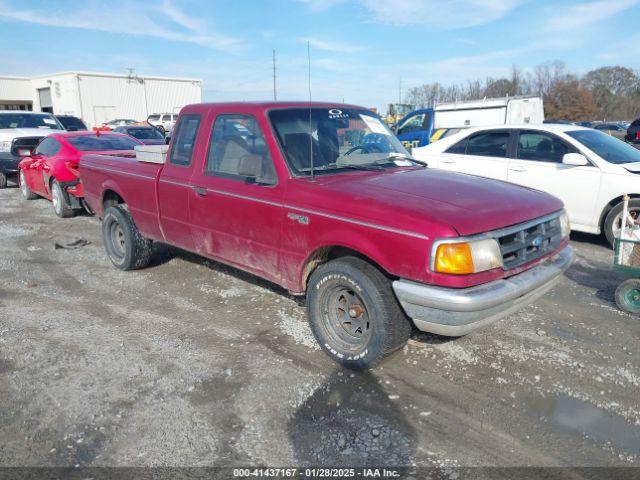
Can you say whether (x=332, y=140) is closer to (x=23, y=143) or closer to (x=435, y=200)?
(x=435, y=200)

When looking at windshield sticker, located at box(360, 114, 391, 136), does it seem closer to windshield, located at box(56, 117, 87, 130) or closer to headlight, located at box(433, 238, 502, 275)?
headlight, located at box(433, 238, 502, 275)

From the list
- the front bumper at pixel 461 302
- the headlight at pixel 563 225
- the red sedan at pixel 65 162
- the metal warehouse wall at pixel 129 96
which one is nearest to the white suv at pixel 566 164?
the headlight at pixel 563 225

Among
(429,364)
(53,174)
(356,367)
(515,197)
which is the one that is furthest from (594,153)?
(53,174)

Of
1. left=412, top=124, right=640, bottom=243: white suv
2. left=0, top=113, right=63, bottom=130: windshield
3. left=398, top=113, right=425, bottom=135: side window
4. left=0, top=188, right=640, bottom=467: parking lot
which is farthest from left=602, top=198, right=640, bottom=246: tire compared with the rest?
left=0, top=113, right=63, bottom=130: windshield

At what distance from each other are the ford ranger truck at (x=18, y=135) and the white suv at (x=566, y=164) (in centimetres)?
949

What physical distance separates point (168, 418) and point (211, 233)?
188 cm

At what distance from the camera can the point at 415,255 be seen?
3061 mm

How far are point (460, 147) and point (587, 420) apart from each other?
5.84 meters

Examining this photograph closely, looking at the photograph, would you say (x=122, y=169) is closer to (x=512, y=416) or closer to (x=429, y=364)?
(x=429, y=364)

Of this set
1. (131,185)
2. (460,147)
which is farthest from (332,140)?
(460,147)

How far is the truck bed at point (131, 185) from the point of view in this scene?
520 cm

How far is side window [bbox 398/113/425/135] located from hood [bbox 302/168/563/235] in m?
12.5

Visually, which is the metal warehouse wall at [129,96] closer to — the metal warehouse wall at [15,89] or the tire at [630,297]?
the metal warehouse wall at [15,89]

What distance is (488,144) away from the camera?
7863mm
